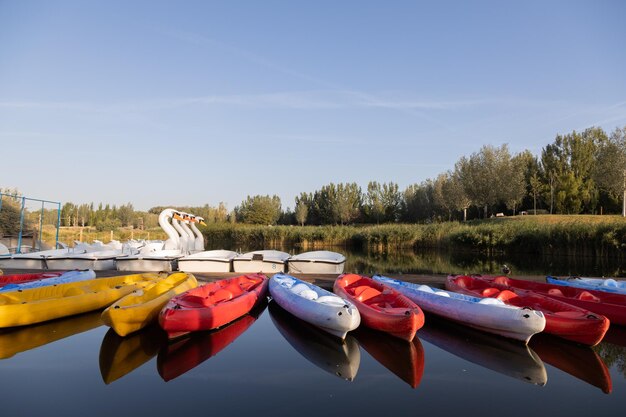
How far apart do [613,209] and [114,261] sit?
45035 millimetres

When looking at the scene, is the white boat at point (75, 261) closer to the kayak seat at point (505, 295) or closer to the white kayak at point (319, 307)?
the white kayak at point (319, 307)

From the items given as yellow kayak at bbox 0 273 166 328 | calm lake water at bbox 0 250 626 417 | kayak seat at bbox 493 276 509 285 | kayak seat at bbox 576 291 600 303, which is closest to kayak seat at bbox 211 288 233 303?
calm lake water at bbox 0 250 626 417

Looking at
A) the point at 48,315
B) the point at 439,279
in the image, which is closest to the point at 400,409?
the point at 48,315

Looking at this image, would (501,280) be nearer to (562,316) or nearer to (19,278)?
(562,316)

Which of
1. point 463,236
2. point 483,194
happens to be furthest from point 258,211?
point 463,236

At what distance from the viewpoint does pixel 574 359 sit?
6586mm

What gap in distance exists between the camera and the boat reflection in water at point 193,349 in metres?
6.08

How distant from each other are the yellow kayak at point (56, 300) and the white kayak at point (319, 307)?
11.4ft

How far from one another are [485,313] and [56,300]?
7542 mm

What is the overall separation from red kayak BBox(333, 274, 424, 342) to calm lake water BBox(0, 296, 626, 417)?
324mm

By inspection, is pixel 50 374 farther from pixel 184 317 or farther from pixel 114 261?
pixel 114 261

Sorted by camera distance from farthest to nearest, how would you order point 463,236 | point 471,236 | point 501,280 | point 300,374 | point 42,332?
point 463,236 < point 471,236 < point 501,280 < point 42,332 < point 300,374

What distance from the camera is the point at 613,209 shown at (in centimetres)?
4238

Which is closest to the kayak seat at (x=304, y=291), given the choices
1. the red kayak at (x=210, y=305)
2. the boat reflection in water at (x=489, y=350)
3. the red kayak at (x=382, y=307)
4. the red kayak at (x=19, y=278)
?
the red kayak at (x=382, y=307)
